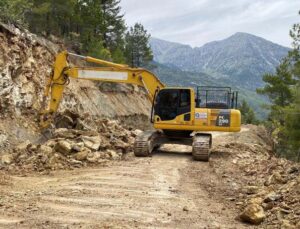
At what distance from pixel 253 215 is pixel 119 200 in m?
2.96

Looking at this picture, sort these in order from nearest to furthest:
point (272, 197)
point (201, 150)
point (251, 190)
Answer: point (272, 197)
point (251, 190)
point (201, 150)

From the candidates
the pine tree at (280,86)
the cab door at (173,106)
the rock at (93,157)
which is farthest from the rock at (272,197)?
the pine tree at (280,86)

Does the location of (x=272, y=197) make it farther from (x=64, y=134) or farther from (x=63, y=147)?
(x=64, y=134)

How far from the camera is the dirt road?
7.91 metres

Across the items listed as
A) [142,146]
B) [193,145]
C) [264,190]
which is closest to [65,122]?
[142,146]

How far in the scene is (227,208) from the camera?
30.4 ft

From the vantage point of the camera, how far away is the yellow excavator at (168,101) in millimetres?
16797

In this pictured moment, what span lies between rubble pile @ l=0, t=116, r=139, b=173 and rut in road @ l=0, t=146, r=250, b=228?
79 centimetres

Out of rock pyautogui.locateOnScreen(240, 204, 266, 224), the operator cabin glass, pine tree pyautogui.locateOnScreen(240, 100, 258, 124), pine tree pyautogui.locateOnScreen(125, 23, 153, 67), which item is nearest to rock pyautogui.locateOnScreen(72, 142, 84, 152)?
the operator cabin glass

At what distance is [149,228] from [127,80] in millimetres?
10309

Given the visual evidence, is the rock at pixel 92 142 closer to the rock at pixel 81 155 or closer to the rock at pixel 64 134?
the rock at pixel 64 134

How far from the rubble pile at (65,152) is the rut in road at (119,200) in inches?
31.2

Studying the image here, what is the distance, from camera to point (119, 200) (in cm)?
947

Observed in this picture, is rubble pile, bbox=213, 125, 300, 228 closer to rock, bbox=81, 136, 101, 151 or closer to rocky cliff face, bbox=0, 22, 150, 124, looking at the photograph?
rock, bbox=81, 136, 101, 151
